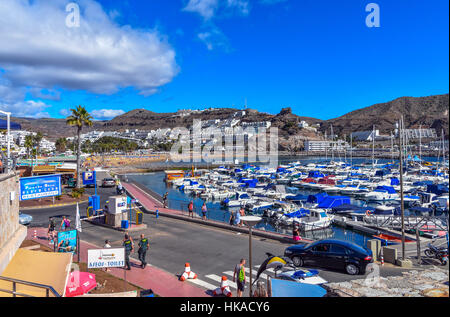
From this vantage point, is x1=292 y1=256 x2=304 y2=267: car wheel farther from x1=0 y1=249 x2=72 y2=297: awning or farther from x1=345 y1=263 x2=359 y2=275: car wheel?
x1=0 y1=249 x2=72 y2=297: awning

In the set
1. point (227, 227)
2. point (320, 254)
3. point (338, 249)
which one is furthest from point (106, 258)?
point (227, 227)

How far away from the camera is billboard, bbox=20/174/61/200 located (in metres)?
19.2

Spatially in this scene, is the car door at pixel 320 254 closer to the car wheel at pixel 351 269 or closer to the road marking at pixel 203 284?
the car wheel at pixel 351 269

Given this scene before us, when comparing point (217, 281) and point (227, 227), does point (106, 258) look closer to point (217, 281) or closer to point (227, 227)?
point (217, 281)

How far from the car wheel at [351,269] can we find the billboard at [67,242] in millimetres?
12873

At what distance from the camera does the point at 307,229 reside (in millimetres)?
29547

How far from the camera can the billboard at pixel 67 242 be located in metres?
15.7

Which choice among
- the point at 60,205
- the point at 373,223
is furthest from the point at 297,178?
the point at 60,205

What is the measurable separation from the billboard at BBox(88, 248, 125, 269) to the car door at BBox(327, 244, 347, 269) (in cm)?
835

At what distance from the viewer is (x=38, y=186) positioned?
66.3 ft

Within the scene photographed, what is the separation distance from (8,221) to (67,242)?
7.03 metres

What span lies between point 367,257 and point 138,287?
9118mm

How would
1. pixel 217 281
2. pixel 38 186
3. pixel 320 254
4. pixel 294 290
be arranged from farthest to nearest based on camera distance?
1. pixel 38 186
2. pixel 320 254
3. pixel 217 281
4. pixel 294 290

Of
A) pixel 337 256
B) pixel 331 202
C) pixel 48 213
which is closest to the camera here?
pixel 337 256
